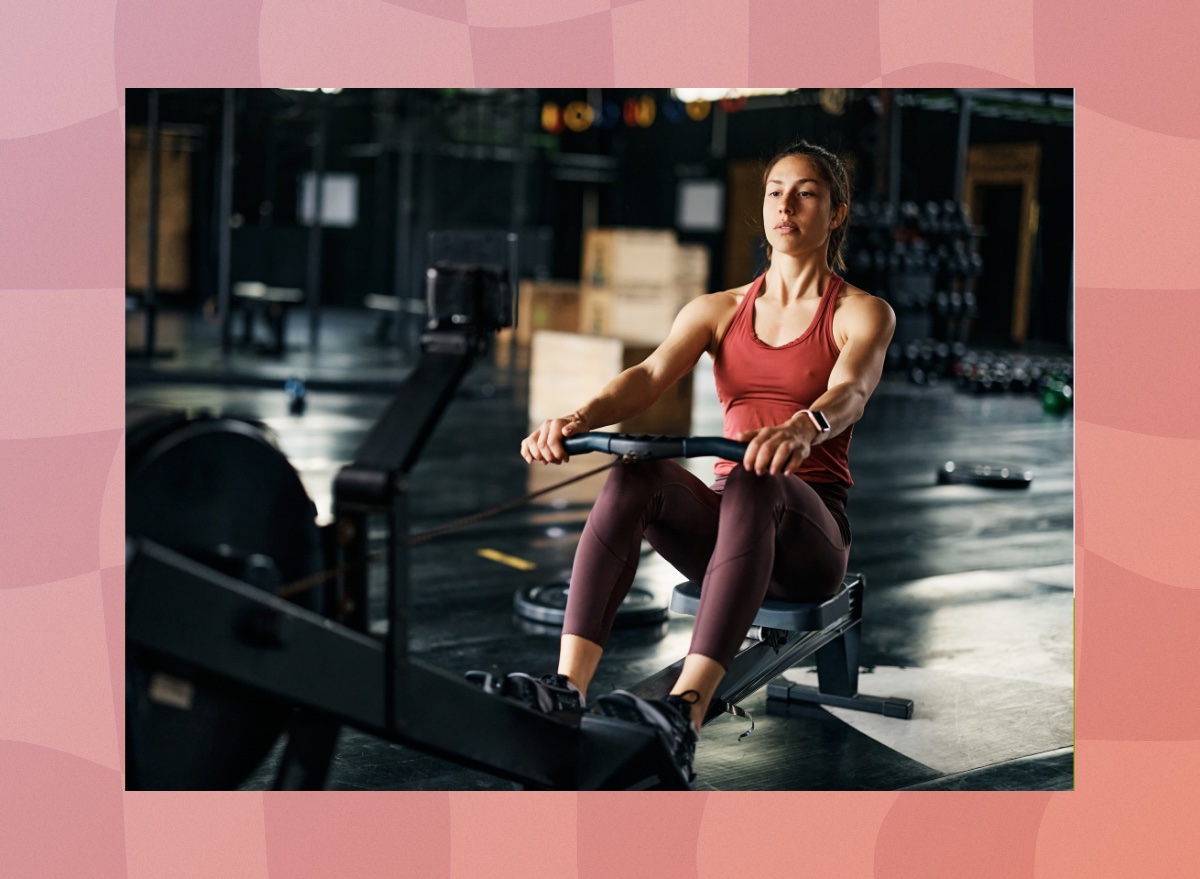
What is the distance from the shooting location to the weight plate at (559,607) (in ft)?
11.4

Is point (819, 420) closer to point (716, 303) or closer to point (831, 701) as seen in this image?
point (716, 303)

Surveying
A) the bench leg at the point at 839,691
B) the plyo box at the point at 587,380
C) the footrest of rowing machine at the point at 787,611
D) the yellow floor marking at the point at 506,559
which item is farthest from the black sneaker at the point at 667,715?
the plyo box at the point at 587,380

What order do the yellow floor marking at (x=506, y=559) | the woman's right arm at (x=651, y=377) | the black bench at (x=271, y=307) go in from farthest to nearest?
the black bench at (x=271, y=307)
the yellow floor marking at (x=506, y=559)
the woman's right arm at (x=651, y=377)

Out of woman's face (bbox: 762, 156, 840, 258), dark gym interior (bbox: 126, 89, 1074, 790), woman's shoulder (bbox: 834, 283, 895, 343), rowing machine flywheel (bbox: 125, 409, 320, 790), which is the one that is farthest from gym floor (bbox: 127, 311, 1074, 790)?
woman's face (bbox: 762, 156, 840, 258)

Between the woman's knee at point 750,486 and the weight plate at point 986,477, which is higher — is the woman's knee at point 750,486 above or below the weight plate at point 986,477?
above

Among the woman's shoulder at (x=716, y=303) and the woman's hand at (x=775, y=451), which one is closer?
the woman's hand at (x=775, y=451)

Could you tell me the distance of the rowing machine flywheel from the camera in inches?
61.3

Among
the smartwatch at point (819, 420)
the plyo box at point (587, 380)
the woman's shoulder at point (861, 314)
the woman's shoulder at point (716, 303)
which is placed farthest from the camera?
the plyo box at point (587, 380)

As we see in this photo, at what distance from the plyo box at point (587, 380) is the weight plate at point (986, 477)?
4.96 feet

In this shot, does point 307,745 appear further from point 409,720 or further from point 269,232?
point 269,232

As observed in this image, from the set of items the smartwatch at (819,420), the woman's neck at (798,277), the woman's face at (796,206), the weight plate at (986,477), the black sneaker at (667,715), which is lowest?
the weight plate at (986,477)

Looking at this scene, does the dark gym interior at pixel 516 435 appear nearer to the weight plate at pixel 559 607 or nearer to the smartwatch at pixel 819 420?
the weight plate at pixel 559 607

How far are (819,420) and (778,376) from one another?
0.28 metres

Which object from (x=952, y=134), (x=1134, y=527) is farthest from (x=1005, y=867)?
(x=952, y=134)
